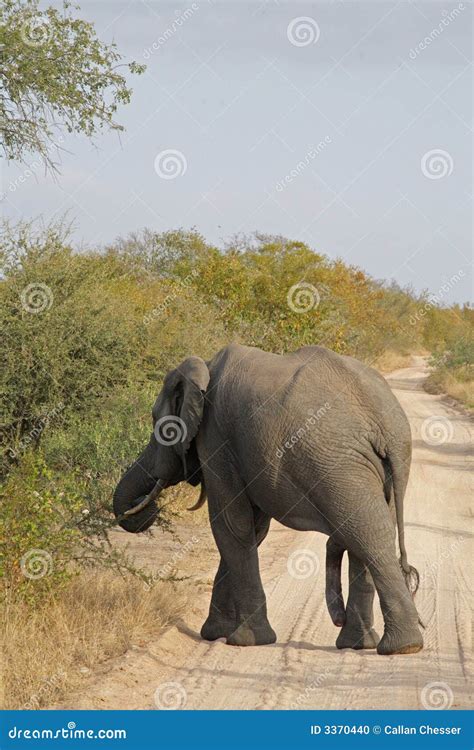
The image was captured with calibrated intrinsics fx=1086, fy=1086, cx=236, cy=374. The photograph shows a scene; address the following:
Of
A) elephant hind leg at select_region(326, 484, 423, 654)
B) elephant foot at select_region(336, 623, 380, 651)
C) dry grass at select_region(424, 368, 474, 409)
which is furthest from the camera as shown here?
dry grass at select_region(424, 368, 474, 409)

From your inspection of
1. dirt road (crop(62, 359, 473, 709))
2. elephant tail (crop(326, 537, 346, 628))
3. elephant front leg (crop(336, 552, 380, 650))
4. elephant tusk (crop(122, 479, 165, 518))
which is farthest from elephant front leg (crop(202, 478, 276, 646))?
elephant tusk (crop(122, 479, 165, 518))

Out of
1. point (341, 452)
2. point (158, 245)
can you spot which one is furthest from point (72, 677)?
point (158, 245)

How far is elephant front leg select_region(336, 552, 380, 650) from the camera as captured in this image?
7.64m

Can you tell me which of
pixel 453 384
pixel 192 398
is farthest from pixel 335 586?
pixel 453 384

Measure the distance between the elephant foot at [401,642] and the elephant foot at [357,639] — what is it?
26 cm

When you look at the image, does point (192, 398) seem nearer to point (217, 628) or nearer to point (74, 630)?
point (217, 628)

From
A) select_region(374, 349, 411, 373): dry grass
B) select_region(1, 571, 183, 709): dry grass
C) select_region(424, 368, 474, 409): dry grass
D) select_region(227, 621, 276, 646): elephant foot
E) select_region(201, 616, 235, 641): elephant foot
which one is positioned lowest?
select_region(1, 571, 183, 709): dry grass

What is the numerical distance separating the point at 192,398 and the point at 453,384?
30.9 meters

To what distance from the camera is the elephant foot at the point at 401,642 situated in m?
7.26

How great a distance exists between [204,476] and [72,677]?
1.94 m

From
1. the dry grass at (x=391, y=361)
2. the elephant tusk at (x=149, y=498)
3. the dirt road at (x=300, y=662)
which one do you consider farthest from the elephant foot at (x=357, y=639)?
the dry grass at (x=391, y=361)

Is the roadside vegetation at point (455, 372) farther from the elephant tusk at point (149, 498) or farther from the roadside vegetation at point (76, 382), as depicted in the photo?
the elephant tusk at point (149, 498)

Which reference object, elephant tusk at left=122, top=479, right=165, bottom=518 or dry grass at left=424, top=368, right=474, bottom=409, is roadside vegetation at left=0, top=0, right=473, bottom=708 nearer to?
elephant tusk at left=122, top=479, right=165, bottom=518

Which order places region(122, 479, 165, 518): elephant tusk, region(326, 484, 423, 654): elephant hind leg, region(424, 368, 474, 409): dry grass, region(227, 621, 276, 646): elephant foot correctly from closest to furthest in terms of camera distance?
region(326, 484, 423, 654): elephant hind leg → region(227, 621, 276, 646): elephant foot → region(122, 479, 165, 518): elephant tusk → region(424, 368, 474, 409): dry grass
